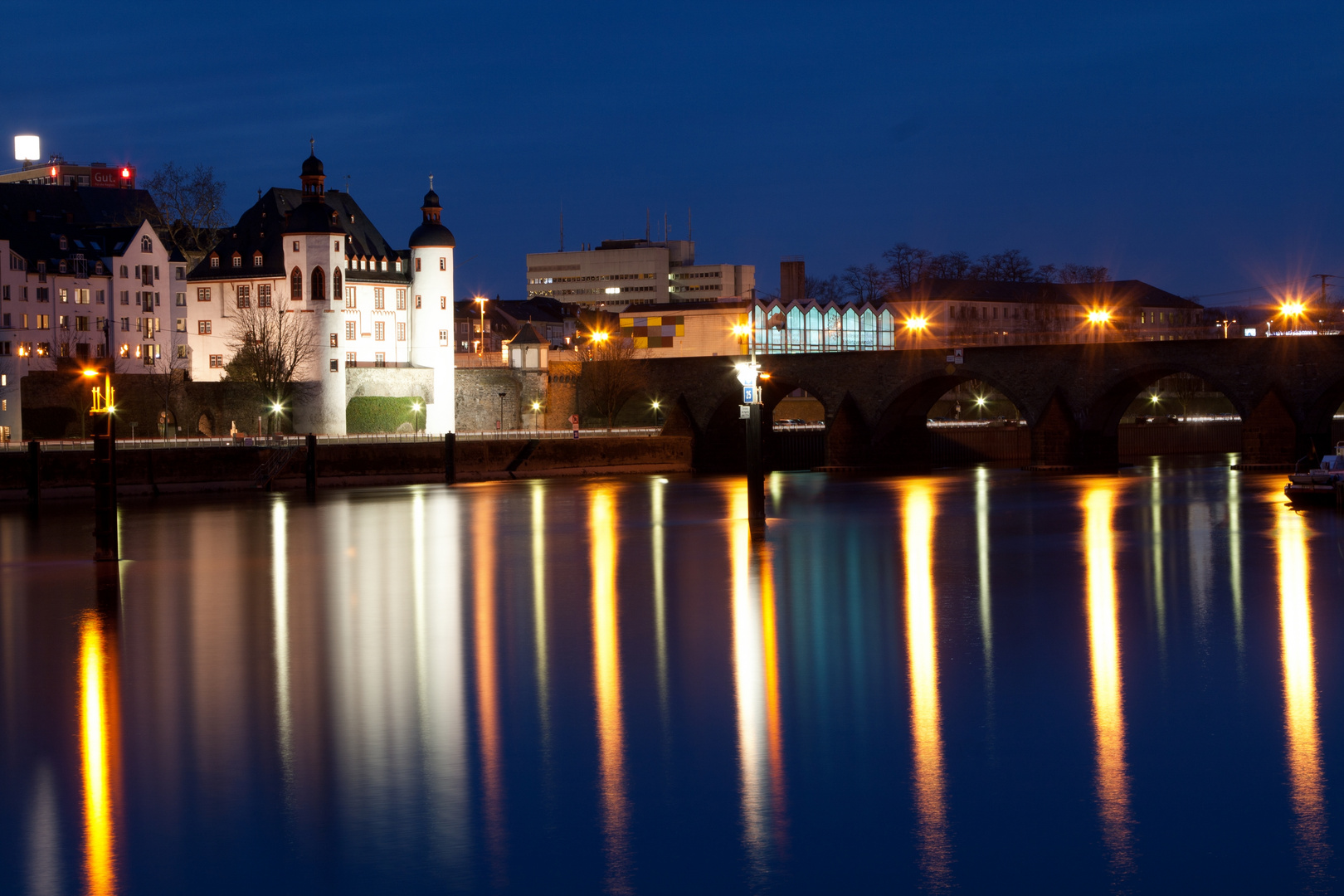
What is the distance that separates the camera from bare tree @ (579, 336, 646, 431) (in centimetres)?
7556

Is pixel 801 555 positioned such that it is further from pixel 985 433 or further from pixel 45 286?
pixel 45 286

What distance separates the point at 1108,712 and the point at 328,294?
62425 mm

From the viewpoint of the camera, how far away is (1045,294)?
123438 millimetres

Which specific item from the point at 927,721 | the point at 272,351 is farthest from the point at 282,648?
the point at 272,351

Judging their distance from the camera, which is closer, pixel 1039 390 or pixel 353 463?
pixel 353 463

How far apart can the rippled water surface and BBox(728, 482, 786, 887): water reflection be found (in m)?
0.05

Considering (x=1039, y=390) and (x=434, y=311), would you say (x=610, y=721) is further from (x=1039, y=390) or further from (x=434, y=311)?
(x=434, y=311)

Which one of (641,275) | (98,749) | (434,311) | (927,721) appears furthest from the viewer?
(641,275)

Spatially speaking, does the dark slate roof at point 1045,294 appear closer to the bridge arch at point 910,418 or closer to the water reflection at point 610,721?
the bridge arch at point 910,418

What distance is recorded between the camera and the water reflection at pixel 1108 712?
1023 centimetres

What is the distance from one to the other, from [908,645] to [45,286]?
2683 inches

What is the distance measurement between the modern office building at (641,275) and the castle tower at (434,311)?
103123 mm

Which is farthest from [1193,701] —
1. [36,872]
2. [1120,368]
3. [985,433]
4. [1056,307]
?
[1056,307]

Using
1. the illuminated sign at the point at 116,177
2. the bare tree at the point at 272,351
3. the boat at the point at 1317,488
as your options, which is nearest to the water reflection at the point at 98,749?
the boat at the point at 1317,488
